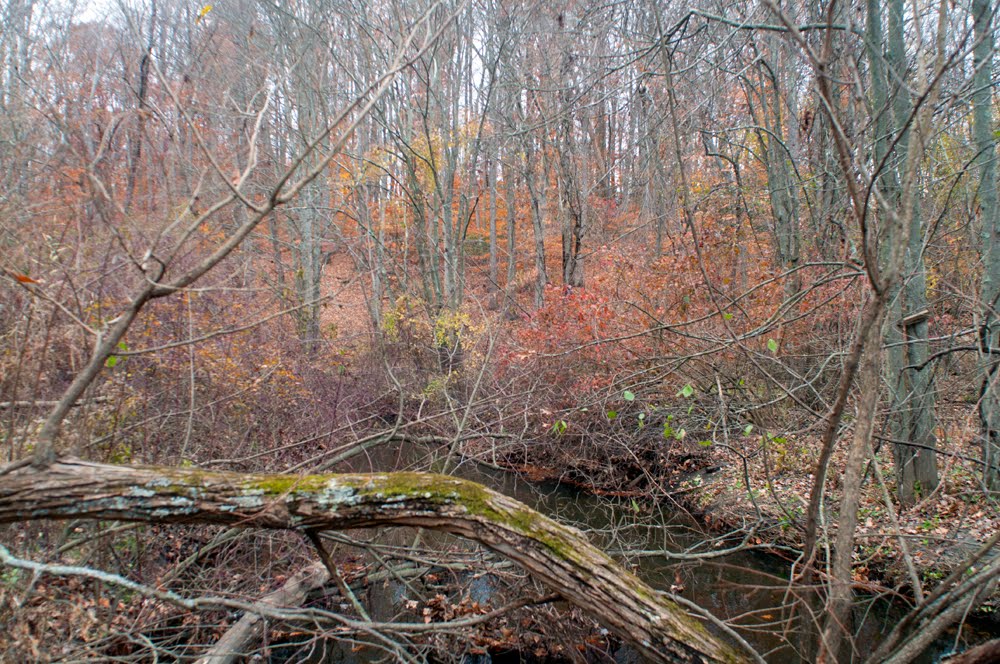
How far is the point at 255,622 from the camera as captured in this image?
13.9 ft

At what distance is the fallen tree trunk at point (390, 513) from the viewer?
2535 millimetres

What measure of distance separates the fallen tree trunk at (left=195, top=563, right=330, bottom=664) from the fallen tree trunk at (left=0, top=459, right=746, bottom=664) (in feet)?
3.58

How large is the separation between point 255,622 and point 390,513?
7.83ft

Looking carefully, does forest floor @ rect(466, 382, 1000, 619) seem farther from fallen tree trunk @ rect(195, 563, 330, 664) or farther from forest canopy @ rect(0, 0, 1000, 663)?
fallen tree trunk @ rect(195, 563, 330, 664)

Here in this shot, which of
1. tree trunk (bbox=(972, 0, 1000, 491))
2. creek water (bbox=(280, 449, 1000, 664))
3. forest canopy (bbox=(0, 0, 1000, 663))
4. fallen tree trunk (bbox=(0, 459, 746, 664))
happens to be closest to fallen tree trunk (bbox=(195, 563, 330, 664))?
forest canopy (bbox=(0, 0, 1000, 663))

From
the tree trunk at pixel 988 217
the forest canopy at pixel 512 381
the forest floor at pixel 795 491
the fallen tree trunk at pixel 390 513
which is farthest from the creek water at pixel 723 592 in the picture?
the tree trunk at pixel 988 217

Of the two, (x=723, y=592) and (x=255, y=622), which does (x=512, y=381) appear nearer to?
(x=723, y=592)

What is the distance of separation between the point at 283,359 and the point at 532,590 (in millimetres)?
5260

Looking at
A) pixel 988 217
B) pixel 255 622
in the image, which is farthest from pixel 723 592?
pixel 255 622

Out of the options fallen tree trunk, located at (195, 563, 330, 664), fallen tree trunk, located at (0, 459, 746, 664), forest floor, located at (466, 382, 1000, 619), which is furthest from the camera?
forest floor, located at (466, 382, 1000, 619)

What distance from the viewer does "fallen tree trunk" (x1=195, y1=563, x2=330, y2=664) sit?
3913 mm

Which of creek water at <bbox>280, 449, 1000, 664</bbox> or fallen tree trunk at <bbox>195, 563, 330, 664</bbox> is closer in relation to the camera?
fallen tree trunk at <bbox>195, 563, 330, 664</bbox>

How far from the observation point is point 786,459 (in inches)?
237

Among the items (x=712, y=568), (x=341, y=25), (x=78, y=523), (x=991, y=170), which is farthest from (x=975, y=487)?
(x=341, y=25)
